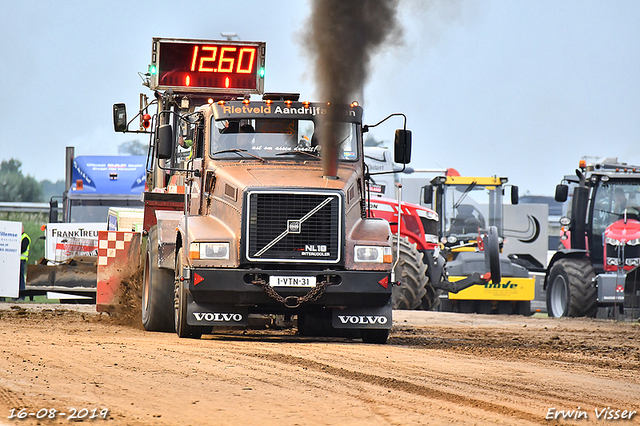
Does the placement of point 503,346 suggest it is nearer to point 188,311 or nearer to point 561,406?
point 188,311

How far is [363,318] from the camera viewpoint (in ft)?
35.1

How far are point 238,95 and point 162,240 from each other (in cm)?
349

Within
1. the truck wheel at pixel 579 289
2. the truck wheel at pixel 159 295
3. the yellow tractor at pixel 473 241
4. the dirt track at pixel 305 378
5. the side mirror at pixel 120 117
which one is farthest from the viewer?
the yellow tractor at pixel 473 241

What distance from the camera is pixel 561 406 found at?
6352 millimetres

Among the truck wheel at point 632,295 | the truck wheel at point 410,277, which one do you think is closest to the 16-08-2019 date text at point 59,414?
the truck wheel at point 410,277

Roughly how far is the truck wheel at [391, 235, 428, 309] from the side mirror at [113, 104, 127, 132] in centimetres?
585

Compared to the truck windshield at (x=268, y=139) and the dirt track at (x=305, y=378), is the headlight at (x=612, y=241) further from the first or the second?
the truck windshield at (x=268, y=139)

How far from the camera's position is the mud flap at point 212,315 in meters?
10.4

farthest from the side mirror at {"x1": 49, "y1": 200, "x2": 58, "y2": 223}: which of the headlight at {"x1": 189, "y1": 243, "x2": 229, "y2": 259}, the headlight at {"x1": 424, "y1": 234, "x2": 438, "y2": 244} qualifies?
the headlight at {"x1": 189, "y1": 243, "x2": 229, "y2": 259}

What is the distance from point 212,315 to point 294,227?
4.29ft

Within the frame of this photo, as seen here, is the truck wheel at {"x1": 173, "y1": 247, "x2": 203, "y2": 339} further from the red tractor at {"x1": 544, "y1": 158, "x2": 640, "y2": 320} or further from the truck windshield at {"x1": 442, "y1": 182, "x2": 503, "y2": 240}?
the truck windshield at {"x1": 442, "y1": 182, "x2": 503, "y2": 240}

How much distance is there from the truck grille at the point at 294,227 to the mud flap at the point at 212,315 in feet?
2.25

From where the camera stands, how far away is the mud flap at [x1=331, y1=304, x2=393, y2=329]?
10.7m

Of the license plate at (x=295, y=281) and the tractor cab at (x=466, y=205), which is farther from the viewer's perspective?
the tractor cab at (x=466, y=205)
